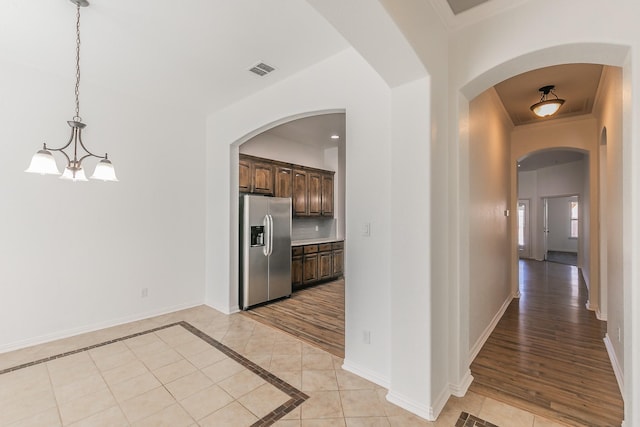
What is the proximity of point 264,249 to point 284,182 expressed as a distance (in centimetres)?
155

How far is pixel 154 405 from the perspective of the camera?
7.21 ft

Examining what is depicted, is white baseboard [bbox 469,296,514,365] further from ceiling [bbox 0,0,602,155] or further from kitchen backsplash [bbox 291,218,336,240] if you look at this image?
kitchen backsplash [bbox 291,218,336,240]

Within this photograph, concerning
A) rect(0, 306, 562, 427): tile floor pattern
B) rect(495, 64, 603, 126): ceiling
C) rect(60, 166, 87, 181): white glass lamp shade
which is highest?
rect(495, 64, 603, 126): ceiling

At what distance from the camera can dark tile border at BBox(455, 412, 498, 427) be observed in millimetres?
1969

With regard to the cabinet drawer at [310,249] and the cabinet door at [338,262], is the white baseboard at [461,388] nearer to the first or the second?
the cabinet drawer at [310,249]

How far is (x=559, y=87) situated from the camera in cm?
364

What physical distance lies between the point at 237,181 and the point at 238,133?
0.73 metres

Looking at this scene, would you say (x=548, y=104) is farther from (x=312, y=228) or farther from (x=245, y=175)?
(x=312, y=228)

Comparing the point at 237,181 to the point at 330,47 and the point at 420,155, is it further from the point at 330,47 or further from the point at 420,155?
the point at 420,155

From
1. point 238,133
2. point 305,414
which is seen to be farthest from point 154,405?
point 238,133

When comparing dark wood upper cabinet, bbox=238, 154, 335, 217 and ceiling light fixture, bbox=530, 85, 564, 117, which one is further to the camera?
dark wood upper cabinet, bbox=238, 154, 335, 217

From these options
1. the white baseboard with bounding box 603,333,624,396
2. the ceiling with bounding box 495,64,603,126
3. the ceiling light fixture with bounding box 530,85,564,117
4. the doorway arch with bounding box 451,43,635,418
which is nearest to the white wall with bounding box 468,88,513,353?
the ceiling with bounding box 495,64,603,126

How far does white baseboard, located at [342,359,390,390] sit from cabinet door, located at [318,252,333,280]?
316cm

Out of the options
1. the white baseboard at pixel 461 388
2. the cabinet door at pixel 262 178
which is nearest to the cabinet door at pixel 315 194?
the cabinet door at pixel 262 178
